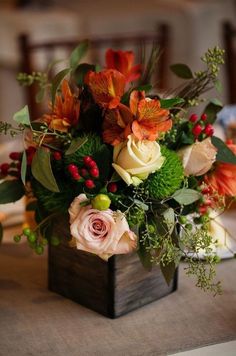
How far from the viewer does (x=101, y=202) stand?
832 mm

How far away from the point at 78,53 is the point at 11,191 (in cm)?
28

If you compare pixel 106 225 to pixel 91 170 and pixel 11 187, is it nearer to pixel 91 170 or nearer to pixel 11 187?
pixel 91 170

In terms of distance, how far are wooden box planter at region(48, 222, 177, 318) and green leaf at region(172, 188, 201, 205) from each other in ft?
0.40

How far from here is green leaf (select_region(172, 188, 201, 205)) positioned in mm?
893

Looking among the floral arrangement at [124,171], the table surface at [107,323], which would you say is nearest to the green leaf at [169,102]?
the floral arrangement at [124,171]

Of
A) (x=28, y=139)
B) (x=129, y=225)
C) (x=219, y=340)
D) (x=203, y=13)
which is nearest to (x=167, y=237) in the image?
(x=129, y=225)

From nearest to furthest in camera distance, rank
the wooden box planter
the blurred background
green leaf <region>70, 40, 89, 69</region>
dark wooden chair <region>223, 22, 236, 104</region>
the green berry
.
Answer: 1. the green berry
2. the wooden box planter
3. green leaf <region>70, 40, 89, 69</region>
4. dark wooden chair <region>223, 22, 236, 104</region>
5. the blurred background

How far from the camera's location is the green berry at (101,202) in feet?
2.73

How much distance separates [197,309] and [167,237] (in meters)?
0.17

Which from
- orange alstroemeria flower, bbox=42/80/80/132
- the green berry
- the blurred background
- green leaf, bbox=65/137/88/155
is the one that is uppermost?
orange alstroemeria flower, bbox=42/80/80/132

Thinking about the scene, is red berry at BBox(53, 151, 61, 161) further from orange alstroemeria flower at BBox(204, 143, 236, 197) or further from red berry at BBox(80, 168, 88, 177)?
orange alstroemeria flower at BBox(204, 143, 236, 197)

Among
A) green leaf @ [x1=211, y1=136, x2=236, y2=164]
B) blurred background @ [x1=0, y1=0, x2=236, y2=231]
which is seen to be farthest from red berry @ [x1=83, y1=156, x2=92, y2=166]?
blurred background @ [x1=0, y1=0, x2=236, y2=231]

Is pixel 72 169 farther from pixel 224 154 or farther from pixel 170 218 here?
pixel 224 154

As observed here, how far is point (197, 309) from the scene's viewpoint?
98 centimetres
